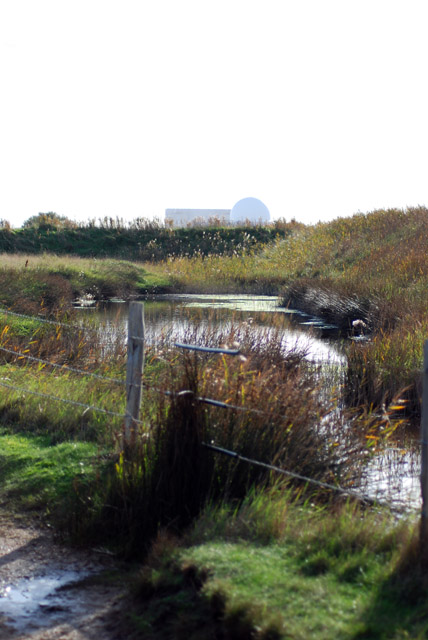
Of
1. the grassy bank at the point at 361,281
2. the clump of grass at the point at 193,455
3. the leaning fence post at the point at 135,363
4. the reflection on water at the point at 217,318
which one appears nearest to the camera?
the clump of grass at the point at 193,455

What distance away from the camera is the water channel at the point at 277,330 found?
5633 millimetres

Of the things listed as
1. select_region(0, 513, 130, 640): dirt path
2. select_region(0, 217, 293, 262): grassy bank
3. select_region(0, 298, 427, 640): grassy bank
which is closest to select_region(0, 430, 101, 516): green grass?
select_region(0, 298, 427, 640): grassy bank

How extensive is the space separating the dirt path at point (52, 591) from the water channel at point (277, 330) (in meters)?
2.04

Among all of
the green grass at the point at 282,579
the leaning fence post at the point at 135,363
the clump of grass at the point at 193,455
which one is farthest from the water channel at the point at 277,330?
the leaning fence post at the point at 135,363

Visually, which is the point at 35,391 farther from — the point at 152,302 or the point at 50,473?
the point at 152,302

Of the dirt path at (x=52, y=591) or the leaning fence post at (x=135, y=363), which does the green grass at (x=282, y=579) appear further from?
the leaning fence post at (x=135, y=363)

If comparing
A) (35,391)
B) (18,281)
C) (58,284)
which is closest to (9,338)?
(35,391)

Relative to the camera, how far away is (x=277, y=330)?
8.70 meters

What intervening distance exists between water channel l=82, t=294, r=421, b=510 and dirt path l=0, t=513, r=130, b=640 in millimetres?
2038

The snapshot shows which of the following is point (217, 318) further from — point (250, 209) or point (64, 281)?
point (250, 209)

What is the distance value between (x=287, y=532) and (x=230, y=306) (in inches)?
610

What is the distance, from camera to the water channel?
18.5 feet

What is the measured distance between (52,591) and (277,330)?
17.5ft

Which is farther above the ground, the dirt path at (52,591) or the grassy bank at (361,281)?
the grassy bank at (361,281)
